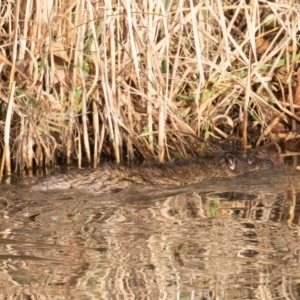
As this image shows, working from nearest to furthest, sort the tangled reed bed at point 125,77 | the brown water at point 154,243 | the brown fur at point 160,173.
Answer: the brown water at point 154,243 → the brown fur at point 160,173 → the tangled reed bed at point 125,77

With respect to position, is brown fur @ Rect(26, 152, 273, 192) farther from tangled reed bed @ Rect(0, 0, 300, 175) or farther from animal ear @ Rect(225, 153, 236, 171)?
tangled reed bed @ Rect(0, 0, 300, 175)

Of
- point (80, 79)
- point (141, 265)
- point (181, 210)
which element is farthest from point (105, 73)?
point (141, 265)

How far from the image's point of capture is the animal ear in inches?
251

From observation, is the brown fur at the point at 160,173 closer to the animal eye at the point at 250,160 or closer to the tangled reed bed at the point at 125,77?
the animal eye at the point at 250,160

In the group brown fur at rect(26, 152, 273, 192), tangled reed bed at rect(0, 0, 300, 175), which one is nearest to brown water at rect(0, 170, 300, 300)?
brown fur at rect(26, 152, 273, 192)

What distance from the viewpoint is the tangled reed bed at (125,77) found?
5957 millimetres

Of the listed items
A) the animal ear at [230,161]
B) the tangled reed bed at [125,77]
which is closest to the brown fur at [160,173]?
the animal ear at [230,161]

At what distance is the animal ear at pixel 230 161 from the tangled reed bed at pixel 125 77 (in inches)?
12.3

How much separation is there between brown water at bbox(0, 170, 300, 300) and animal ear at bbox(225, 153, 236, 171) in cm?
36

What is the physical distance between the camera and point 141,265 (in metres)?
4.03

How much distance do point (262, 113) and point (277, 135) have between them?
0.30m

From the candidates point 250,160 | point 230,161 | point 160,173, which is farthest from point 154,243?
point 250,160

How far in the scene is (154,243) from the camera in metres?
4.43

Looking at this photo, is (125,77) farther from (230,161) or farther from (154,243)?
(154,243)
